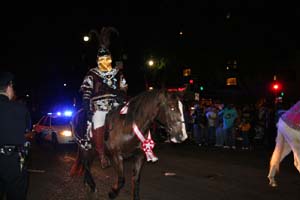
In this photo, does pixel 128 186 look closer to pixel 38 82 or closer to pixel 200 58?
pixel 200 58

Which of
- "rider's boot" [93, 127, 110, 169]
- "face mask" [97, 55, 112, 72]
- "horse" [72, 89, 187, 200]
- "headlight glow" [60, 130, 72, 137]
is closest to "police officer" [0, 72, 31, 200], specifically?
"horse" [72, 89, 187, 200]

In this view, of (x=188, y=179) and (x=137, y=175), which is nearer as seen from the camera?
(x=137, y=175)

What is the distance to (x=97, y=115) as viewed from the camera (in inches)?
323

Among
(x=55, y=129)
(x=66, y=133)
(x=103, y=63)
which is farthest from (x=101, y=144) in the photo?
(x=55, y=129)

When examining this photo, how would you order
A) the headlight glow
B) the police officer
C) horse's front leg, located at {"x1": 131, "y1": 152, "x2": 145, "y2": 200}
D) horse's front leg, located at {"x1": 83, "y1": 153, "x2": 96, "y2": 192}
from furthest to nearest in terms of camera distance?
the headlight glow < horse's front leg, located at {"x1": 83, "y1": 153, "x2": 96, "y2": 192} < horse's front leg, located at {"x1": 131, "y1": 152, "x2": 145, "y2": 200} < the police officer

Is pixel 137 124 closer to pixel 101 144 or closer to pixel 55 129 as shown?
pixel 101 144

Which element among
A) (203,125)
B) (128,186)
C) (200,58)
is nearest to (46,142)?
(203,125)

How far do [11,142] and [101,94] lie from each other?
3.07 meters

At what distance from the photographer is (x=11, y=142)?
544cm

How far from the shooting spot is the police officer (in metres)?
5.33

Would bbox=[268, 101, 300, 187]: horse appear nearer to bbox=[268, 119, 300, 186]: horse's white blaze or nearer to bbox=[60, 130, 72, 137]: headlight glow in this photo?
bbox=[268, 119, 300, 186]: horse's white blaze

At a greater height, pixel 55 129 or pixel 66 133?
pixel 55 129

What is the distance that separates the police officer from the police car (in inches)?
541

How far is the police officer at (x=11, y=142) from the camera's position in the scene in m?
5.33
